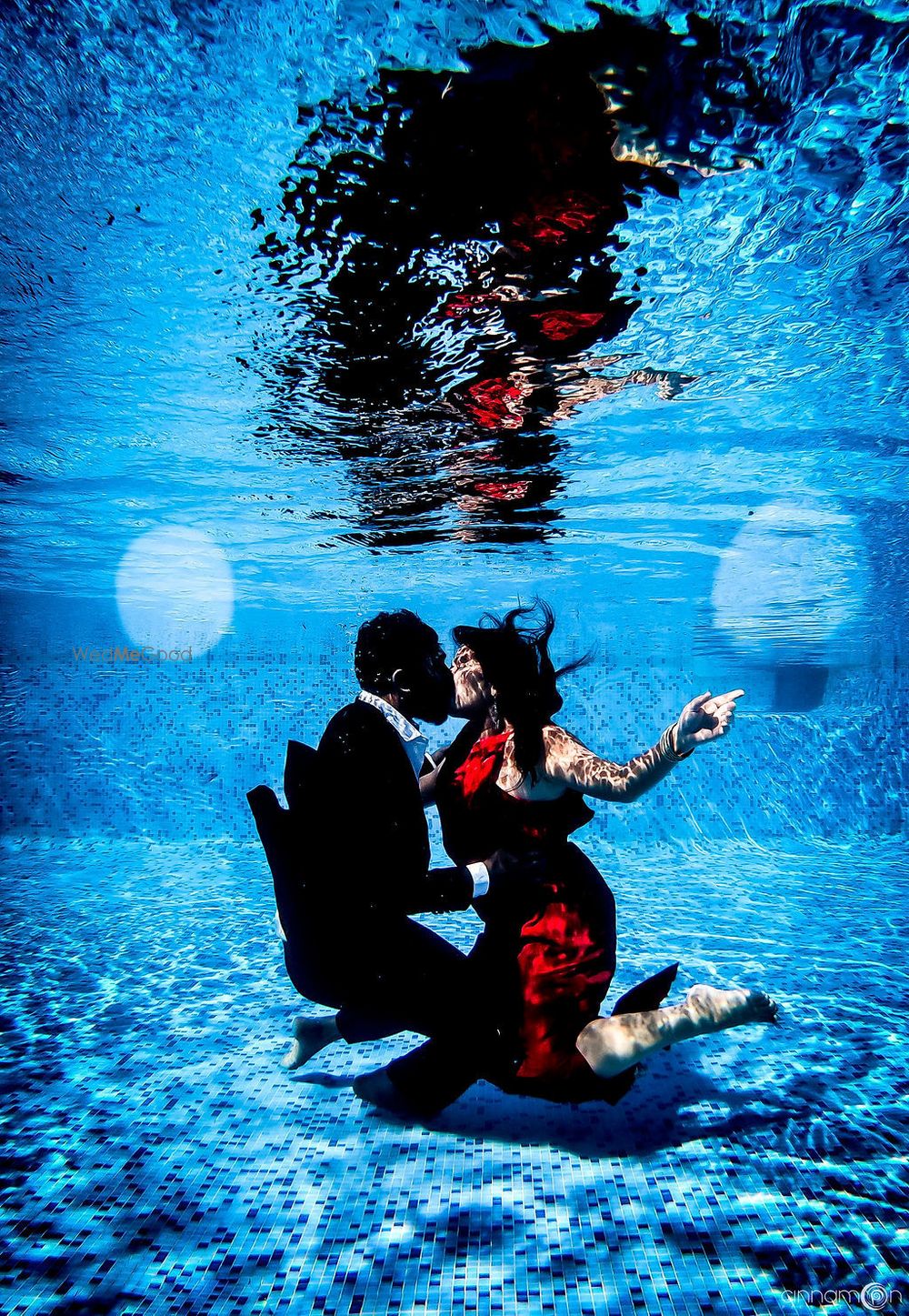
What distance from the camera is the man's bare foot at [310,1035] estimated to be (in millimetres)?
4559

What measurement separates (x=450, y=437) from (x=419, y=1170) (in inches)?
282

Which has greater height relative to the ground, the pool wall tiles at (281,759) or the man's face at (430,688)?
the man's face at (430,688)

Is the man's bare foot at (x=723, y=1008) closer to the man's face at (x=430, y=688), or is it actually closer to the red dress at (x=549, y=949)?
the red dress at (x=549, y=949)

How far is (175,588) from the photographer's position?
19.5 metres

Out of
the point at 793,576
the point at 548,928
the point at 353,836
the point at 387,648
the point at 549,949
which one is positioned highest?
the point at 793,576

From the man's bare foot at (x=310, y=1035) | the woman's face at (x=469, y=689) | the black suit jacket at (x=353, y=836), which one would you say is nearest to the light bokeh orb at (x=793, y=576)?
the woman's face at (x=469, y=689)

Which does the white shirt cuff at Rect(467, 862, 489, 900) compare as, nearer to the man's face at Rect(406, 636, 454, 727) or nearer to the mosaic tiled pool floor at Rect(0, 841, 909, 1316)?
the man's face at Rect(406, 636, 454, 727)

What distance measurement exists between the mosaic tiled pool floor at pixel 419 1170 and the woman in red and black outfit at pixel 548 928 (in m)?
0.61

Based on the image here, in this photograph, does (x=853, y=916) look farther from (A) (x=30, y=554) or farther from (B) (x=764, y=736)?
(A) (x=30, y=554)

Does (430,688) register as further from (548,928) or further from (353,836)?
(548,928)

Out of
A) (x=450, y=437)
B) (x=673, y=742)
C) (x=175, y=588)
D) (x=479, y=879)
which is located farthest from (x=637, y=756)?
(x=175, y=588)

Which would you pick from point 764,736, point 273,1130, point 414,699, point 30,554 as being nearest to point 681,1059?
point 273,1130

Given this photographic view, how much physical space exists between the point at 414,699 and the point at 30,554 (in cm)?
1476

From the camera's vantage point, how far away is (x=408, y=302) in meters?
5.19
